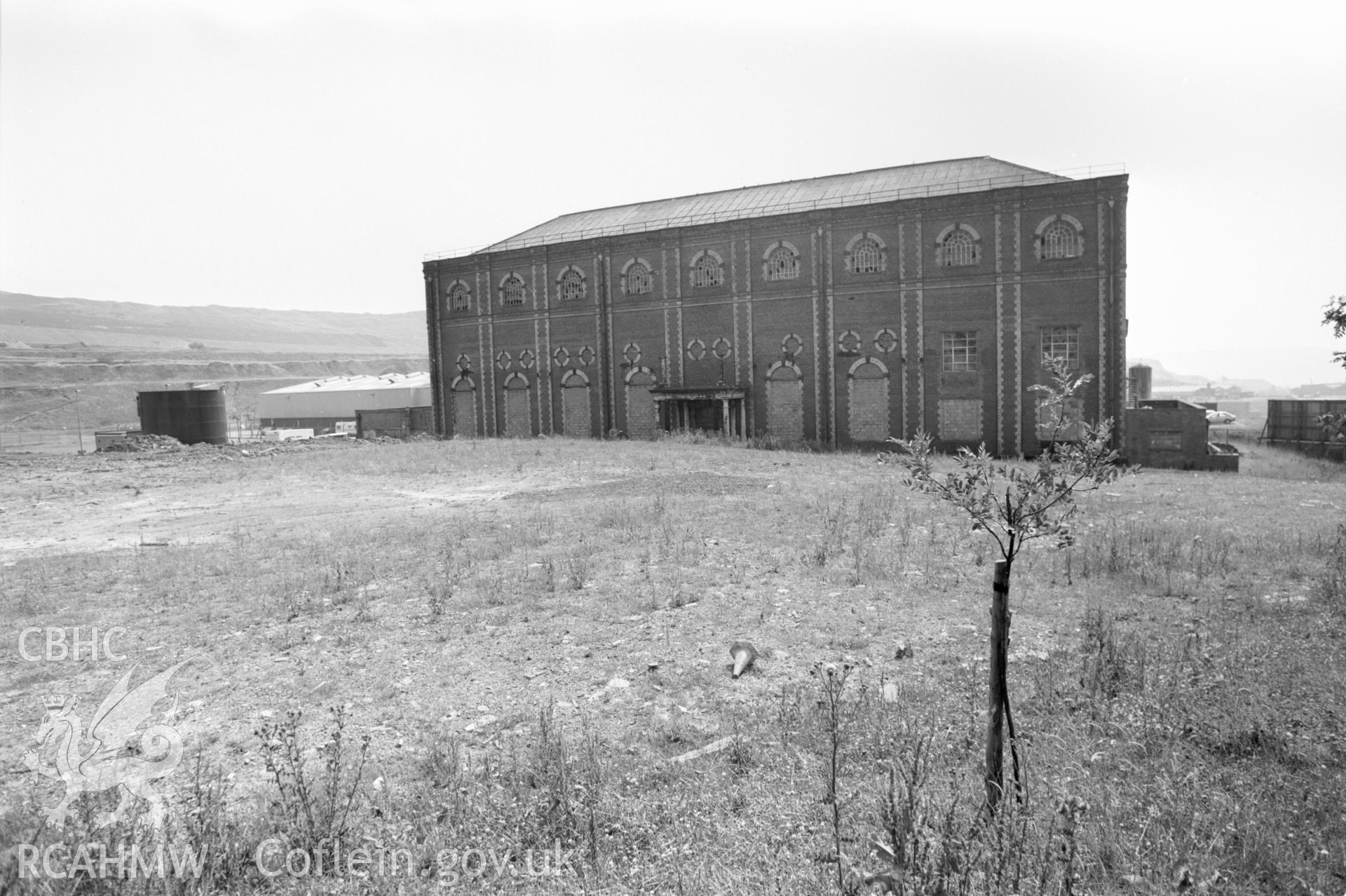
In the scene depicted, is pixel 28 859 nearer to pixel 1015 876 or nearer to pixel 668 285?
pixel 1015 876

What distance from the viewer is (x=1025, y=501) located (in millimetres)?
3850

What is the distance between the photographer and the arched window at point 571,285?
3566 cm

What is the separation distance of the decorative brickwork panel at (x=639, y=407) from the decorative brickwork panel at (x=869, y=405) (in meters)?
8.73

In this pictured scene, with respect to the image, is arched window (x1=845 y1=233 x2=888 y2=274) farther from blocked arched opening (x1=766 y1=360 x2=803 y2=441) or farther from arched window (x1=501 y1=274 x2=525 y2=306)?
arched window (x1=501 y1=274 x2=525 y2=306)

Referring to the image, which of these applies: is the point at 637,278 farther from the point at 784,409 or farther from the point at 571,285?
the point at 784,409

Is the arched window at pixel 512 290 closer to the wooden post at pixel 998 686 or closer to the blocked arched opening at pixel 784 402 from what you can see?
the blocked arched opening at pixel 784 402

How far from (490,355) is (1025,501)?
35.9 m

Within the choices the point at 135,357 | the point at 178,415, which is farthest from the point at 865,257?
the point at 135,357

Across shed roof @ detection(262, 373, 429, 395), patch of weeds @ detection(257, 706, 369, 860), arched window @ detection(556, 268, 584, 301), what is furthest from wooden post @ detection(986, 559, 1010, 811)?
shed roof @ detection(262, 373, 429, 395)

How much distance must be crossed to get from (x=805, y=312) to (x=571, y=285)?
11317 mm

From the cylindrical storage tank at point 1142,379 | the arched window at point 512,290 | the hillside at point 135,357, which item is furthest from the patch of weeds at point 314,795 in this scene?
the cylindrical storage tank at point 1142,379

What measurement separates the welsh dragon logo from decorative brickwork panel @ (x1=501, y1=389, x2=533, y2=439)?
101 feet

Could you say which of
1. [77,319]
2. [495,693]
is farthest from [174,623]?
[77,319]

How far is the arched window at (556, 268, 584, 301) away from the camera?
117ft
